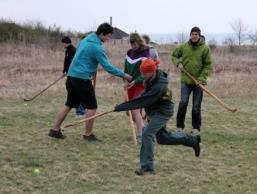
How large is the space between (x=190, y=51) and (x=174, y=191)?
12.4 ft

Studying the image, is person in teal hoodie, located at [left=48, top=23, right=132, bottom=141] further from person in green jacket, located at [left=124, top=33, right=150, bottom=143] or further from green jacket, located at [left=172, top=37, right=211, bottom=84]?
green jacket, located at [left=172, top=37, right=211, bottom=84]

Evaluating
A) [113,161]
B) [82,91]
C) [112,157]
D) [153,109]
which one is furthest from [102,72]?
[153,109]

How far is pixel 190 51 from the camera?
390 inches

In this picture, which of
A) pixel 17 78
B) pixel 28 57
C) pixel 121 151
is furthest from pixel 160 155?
pixel 28 57

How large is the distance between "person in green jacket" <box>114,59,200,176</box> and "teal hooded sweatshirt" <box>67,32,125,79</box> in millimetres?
1379

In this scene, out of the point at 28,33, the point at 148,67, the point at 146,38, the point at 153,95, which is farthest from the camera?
the point at 28,33

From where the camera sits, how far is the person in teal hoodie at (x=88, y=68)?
28.1ft

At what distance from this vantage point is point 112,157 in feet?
26.8

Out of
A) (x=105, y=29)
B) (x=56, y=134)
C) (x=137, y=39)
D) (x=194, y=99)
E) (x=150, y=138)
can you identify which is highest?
(x=105, y=29)

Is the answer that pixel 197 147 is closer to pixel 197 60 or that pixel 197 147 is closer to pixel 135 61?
pixel 135 61

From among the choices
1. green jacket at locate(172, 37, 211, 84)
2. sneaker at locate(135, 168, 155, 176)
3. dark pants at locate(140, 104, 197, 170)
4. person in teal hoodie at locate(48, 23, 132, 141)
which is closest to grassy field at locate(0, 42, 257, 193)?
sneaker at locate(135, 168, 155, 176)

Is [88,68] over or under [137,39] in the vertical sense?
under

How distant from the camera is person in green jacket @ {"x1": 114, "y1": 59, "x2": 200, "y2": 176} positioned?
22.8 feet

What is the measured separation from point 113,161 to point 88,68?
1586 millimetres
